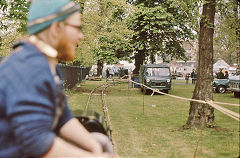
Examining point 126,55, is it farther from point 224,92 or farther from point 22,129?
point 22,129

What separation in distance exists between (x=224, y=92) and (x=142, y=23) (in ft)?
31.4

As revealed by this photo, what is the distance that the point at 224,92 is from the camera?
86.6ft

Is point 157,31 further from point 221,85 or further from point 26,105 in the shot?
A: point 26,105

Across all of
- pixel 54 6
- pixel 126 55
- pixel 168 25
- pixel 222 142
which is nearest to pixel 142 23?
pixel 168 25

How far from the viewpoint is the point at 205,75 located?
9031 mm

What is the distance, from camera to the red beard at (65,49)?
56.0 inches

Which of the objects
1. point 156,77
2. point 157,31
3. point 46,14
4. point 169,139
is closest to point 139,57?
point 157,31

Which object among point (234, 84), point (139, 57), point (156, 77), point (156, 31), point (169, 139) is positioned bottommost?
point (169, 139)

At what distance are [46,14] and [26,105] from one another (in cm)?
41

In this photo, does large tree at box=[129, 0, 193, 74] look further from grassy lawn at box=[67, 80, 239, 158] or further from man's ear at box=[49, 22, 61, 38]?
man's ear at box=[49, 22, 61, 38]

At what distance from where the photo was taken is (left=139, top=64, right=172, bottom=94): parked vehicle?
25.0 meters

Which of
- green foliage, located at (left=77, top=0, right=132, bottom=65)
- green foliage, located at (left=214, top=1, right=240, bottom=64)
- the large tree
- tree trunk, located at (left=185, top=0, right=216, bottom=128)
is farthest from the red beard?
the large tree

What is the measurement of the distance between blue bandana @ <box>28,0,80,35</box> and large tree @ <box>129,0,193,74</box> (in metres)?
26.0

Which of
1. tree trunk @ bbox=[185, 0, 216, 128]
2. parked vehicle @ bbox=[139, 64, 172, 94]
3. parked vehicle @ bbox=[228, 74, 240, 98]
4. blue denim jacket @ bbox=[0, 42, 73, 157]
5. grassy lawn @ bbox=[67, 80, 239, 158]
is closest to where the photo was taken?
blue denim jacket @ bbox=[0, 42, 73, 157]
